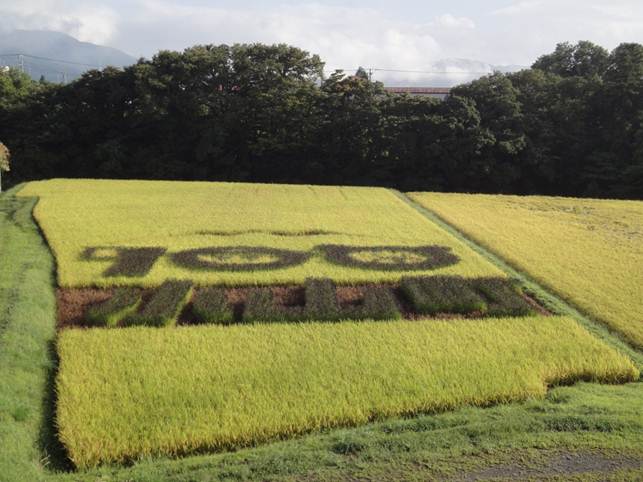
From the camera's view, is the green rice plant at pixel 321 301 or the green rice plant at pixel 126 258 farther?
the green rice plant at pixel 126 258

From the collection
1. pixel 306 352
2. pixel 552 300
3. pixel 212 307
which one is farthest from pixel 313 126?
pixel 306 352

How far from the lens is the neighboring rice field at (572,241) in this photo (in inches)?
531

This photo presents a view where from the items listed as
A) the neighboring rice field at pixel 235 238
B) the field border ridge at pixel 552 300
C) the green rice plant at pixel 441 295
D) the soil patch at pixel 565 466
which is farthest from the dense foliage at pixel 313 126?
the soil patch at pixel 565 466

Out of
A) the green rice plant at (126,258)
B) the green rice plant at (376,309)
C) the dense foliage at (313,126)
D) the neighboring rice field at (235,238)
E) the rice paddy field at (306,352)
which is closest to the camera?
the rice paddy field at (306,352)

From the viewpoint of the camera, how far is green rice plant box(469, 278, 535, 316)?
12.2m

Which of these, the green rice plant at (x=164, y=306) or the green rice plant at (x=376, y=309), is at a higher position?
the green rice plant at (x=376, y=309)

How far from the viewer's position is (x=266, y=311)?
11625 mm

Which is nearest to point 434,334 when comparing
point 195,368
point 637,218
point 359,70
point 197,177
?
point 195,368

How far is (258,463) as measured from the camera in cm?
682

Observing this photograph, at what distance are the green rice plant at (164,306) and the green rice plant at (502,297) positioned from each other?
19.9ft

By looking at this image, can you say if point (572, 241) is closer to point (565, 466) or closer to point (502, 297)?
point (502, 297)

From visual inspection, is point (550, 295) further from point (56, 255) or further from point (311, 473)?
point (56, 255)

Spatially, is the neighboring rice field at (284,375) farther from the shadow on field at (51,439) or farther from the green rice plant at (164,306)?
the green rice plant at (164,306)

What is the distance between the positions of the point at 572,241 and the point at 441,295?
8.49 m
